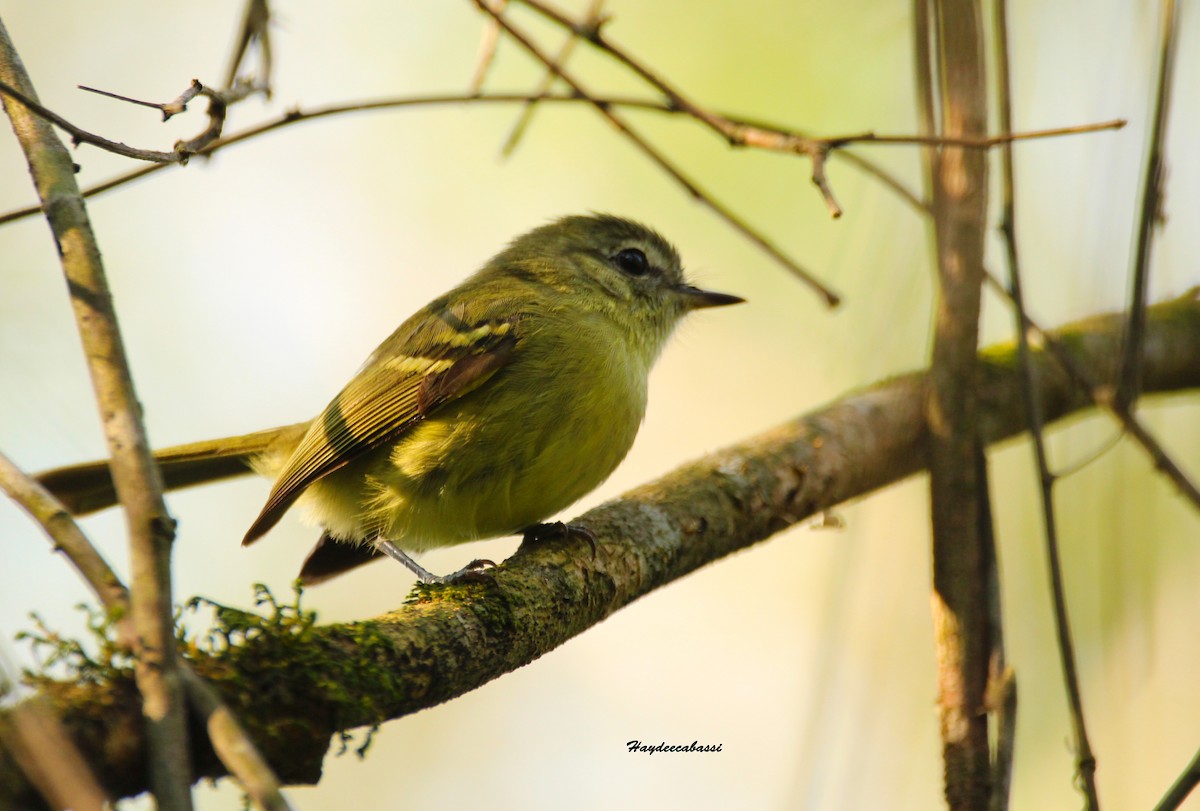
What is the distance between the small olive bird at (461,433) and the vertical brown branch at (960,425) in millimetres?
1122

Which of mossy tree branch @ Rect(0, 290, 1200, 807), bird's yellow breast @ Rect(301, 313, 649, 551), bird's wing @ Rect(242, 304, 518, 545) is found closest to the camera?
mossy tree branch @ Rect(0, 290, 1200, 807)

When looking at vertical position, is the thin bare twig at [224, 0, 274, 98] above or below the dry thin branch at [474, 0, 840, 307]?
above

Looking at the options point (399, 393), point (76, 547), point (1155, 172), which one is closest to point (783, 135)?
point (1155, 172)

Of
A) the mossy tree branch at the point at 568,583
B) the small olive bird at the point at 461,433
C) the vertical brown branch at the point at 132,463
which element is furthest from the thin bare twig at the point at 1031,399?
the vertical brown branch at the point at 132,463

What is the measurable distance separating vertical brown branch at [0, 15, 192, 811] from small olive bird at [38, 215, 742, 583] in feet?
4.70

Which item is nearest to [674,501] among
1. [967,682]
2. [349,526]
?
[967,682]

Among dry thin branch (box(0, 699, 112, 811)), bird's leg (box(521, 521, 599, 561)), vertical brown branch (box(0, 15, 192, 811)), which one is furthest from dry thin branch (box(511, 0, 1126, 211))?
dry thin branch (box(0, 699, 112, 811))

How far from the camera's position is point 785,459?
3.62 metres

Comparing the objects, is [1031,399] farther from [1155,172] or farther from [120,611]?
[120,611]

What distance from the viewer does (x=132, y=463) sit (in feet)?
4.74

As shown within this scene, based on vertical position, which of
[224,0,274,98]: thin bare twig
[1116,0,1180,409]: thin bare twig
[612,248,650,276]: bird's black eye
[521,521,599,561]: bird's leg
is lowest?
[521,521,599,561]: bird's leg

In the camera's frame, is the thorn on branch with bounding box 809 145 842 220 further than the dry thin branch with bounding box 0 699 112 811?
Yes

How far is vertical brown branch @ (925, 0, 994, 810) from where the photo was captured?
2.73 meters

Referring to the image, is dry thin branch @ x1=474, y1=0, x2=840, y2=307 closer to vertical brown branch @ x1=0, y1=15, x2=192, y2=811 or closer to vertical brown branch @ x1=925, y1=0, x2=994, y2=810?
vertical brown branch @ x1=925, y1=0, x2=994, y2=810
